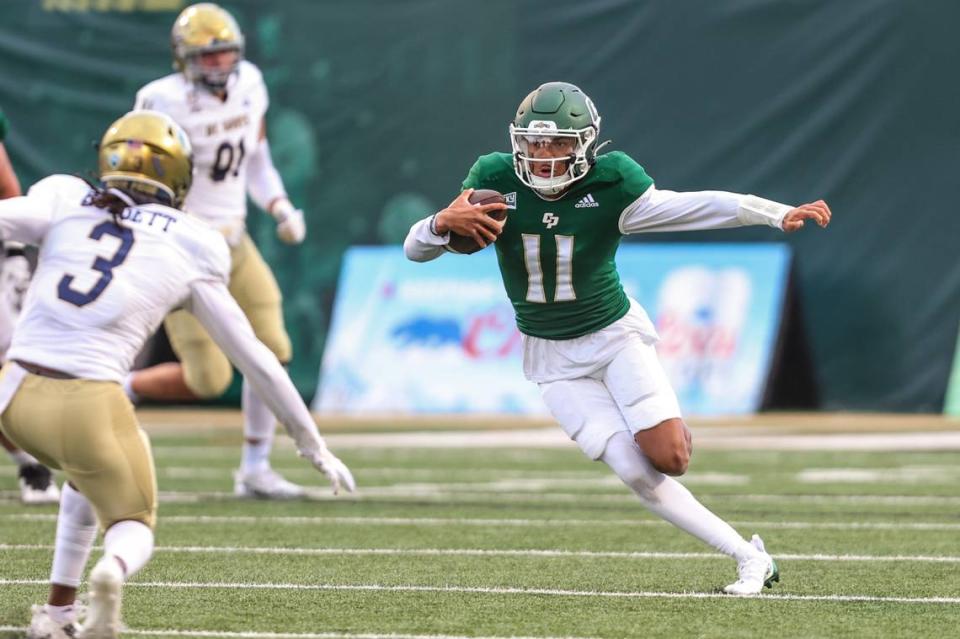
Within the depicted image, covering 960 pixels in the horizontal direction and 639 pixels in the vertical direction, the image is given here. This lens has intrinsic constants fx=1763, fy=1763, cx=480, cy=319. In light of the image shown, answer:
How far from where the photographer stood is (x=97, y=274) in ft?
13.0

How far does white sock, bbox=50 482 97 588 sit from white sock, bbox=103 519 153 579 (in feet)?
0.66

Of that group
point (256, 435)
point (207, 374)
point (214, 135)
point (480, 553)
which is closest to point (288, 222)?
point (214, 135)

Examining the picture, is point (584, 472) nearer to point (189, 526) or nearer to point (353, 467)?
point (353, 467)

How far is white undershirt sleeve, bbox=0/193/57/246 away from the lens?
13.1 feet

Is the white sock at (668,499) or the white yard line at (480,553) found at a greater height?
the white sock at (668,499)

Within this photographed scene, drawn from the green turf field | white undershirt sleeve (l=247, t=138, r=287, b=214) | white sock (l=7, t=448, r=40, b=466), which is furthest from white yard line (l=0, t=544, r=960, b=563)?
white undershirt sleeve (l=247, t=138, r=287, b=214)

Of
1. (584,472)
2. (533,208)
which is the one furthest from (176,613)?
(584,472)

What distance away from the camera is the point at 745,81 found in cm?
1250

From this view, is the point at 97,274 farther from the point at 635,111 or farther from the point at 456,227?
the point at 635,111

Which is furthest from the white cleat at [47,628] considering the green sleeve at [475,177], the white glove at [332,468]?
the green sleeve at [475,177]

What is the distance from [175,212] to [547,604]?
1.39 metres

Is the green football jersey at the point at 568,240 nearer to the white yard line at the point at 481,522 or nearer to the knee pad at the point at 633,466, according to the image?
the knee pad at the point at 633,466

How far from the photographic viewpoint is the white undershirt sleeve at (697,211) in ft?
15.9

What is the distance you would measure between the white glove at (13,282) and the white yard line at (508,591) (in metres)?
2.45
